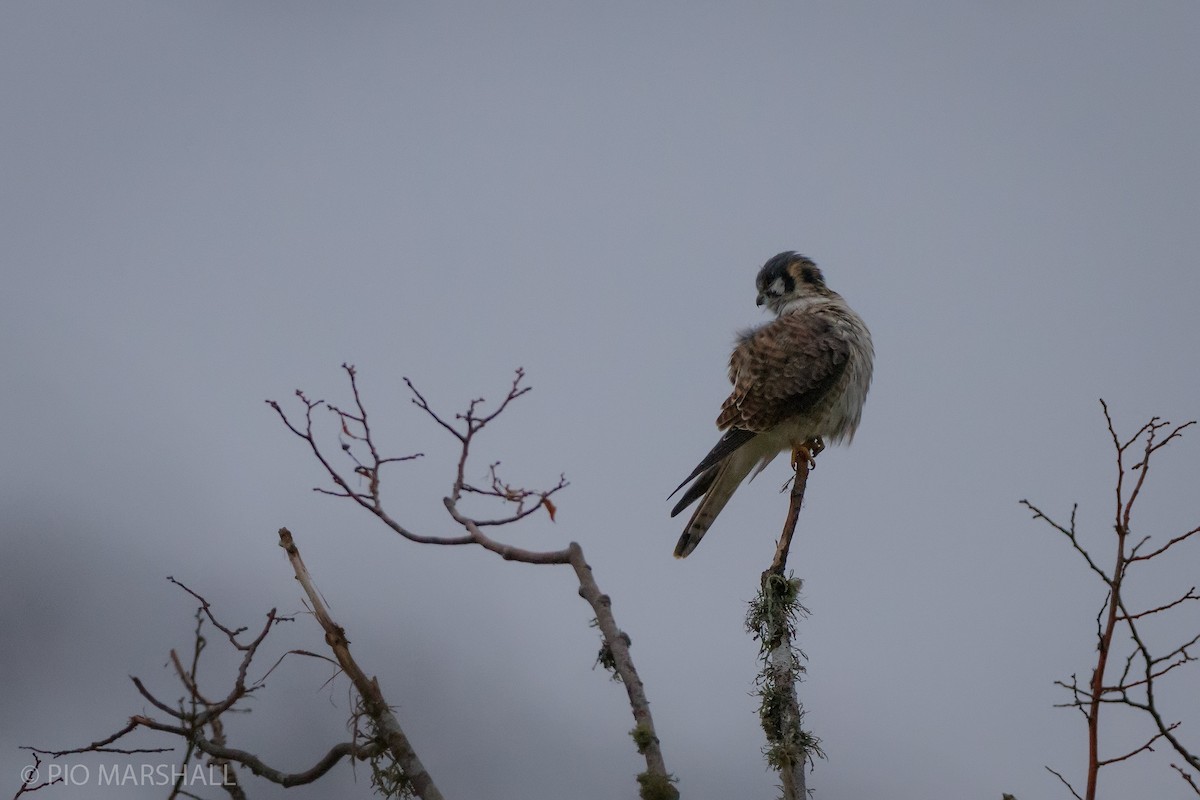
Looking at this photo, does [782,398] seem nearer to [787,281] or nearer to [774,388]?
[774,388]

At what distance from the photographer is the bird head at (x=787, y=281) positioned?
5.93 metres

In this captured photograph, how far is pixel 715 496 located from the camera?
5.18 metres

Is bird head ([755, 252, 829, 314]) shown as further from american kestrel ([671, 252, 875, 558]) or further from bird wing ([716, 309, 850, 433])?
bird wing ([716, 309, 850, 433])

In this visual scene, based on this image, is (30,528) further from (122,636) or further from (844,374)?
(844,374)

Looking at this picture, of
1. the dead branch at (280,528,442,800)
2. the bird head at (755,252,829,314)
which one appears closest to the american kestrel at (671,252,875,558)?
the bird head at (755,252,829,314)

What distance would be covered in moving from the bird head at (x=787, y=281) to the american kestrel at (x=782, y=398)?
1.40 ft

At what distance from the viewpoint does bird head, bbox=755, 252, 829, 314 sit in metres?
5.93

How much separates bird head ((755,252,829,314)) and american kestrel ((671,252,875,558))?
1.40ft

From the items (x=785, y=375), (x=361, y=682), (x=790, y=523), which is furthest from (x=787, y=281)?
(x=361, y=682)

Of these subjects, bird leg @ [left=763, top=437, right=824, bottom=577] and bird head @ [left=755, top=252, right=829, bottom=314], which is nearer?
bird leg @ [left=763, top=437, right=824, bottom=577]

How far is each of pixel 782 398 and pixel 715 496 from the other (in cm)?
47

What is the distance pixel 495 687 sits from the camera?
5041 cm

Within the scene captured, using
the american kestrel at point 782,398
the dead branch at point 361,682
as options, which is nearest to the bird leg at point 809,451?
the american kestrel at point 782,398

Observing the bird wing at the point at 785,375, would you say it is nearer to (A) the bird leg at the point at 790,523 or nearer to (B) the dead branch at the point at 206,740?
(A) the bird leg at the point at 790,523
